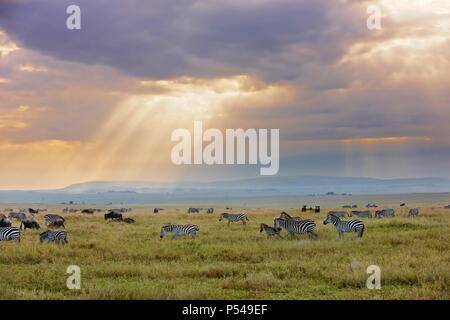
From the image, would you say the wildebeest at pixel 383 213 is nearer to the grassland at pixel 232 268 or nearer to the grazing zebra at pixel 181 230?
the grassland at pixel 232 268

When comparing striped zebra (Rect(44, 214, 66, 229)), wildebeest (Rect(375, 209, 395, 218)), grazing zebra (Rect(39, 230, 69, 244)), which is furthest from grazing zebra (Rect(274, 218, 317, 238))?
wildebeest (Rect(375, 209, 395, 218))

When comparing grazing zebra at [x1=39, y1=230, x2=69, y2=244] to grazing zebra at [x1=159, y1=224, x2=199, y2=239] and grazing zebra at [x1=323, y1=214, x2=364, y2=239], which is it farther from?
grazing zebra at [x1=323, y1=214, x2=364, y2=239]

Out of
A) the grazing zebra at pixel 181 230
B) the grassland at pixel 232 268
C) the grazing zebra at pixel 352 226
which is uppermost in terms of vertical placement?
the grazing zebra at pixel 352 226

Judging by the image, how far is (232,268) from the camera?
1597 centimetres

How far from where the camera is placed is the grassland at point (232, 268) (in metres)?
12.7

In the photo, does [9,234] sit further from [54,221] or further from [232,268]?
[232,268]

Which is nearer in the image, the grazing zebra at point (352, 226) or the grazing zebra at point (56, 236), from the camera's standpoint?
the grazing zebra at point (56, 236)

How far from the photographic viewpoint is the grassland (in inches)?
500

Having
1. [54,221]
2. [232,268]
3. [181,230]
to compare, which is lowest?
[232,268]

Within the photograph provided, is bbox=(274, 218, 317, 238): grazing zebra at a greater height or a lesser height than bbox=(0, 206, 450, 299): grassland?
greater

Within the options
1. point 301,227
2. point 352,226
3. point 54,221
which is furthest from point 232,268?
point 54,221

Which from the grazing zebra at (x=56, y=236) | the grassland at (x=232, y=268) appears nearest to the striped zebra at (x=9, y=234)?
the grassland at (x=232, y=268)
